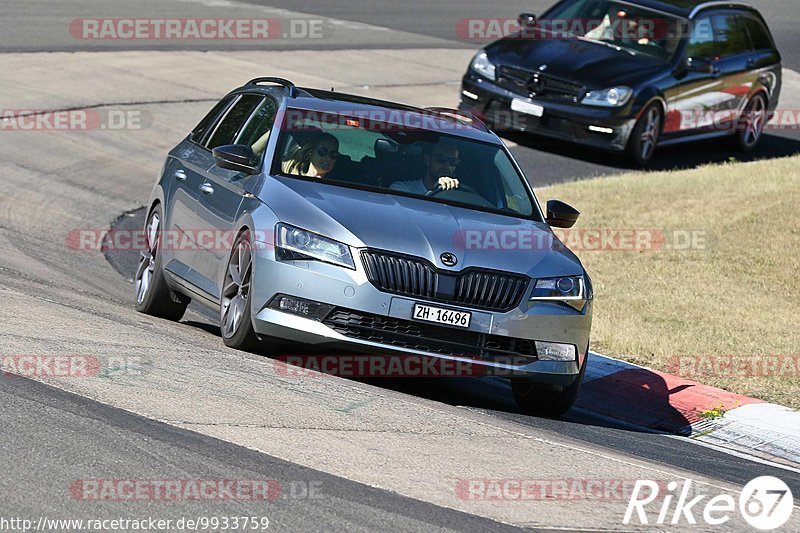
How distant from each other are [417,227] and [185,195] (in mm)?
2242

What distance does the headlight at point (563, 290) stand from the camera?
834cm

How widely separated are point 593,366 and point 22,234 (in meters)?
5.30

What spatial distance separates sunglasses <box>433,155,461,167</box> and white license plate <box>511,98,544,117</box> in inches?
353

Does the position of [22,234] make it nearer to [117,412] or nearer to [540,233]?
[540,233]

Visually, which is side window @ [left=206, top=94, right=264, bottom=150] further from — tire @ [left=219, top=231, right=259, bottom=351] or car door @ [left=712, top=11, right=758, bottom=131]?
car door @ [left=712, top=11, right=758, bottom=131]

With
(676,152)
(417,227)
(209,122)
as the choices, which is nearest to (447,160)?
(417,227)

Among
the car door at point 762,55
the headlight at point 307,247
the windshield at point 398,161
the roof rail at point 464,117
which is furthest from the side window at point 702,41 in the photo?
→ the headlight at point 307,247

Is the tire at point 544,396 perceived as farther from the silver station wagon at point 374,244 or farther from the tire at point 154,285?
the tire at point 154,285

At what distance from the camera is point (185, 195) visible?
9.90 m

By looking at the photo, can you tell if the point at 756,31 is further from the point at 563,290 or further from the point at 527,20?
the point at 563,290

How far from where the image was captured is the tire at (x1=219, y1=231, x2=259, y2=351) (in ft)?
27.7

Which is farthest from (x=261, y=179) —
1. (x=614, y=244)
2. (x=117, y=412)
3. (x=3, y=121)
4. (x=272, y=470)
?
(x=3, y=121)

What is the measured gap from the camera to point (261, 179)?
8.89 metres

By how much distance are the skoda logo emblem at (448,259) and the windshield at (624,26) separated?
11.8 m
